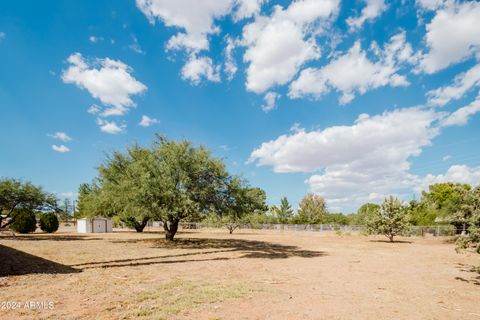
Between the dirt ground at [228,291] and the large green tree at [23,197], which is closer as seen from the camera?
the dirt ground at [228,291]

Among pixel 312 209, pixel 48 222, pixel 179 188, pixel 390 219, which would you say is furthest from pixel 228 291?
pixel 312 209

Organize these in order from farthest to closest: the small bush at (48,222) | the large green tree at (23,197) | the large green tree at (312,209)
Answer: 1. the large green tree at (312,209)
2. the small bush at (48,222)
3. the large green tree at (23,197)

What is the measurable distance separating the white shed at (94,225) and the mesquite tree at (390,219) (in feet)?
132

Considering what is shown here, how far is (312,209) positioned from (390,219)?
200 ft

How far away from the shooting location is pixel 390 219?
31.4m

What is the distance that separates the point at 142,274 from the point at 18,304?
14.5 ft

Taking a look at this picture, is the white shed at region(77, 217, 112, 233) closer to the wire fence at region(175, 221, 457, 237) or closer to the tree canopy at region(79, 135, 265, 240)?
the wire fence at region(175, 221, 457, 237)

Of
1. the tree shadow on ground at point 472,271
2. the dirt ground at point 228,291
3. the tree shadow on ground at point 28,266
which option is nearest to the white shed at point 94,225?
the tree shadow on ground at point 28,266

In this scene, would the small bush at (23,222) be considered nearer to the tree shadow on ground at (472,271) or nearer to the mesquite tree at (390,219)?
the mesquite tree at (390,219)

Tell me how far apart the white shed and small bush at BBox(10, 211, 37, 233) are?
30.9 feet

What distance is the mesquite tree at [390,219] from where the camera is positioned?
31281mm

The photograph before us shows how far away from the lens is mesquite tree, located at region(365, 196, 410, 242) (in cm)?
3128

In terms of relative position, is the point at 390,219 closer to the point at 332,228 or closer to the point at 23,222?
the point at 332,228

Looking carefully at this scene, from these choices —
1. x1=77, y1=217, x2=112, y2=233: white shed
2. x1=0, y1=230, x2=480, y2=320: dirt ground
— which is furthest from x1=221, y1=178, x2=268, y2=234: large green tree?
x1=77, y1=217, x2=112, y2=233: white shed
